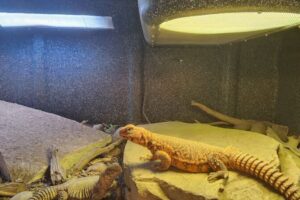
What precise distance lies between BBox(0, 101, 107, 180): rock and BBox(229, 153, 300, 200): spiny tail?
1.42m

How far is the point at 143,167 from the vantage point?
2018 mm

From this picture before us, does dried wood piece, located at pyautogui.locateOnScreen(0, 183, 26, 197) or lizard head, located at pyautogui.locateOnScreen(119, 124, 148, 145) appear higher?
lizard head, located at pyautogui.locateOnScreen(119, 124, 148, 145)

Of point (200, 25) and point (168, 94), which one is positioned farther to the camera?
point (168, 94)

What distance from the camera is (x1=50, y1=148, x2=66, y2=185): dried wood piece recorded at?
2294 mm

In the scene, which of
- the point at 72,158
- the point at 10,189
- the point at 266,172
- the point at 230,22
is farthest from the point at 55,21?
the point at 266,172

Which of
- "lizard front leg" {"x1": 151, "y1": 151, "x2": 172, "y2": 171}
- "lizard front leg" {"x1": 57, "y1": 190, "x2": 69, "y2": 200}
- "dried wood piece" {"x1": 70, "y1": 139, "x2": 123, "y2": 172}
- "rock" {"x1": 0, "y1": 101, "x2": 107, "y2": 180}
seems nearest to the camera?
"lizard front leg" {"x1": 151, "y1": 151, "x2": 172, "y2": 171}

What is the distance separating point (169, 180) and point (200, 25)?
1.00 meters

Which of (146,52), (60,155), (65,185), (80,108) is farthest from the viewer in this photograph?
(80,108)

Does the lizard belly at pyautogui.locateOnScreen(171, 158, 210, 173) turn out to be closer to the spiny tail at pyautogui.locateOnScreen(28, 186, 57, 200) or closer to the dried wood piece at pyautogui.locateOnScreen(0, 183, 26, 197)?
the spiny tail at pyautogui.locateOnScreen(28, 186, 57, 200)

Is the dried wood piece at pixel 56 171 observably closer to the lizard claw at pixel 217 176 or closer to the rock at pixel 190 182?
the rock at pixel 190 182

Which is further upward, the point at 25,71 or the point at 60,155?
the point at 25,71

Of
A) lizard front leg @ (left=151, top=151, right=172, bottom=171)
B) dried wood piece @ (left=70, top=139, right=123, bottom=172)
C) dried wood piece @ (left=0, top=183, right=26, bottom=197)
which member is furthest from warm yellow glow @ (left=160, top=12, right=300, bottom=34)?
dried wood piece @ (left=0, top=183, right=26, bottom=197)

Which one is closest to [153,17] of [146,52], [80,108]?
[146,52]

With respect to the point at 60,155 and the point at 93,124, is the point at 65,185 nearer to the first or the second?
the point at 60,155
